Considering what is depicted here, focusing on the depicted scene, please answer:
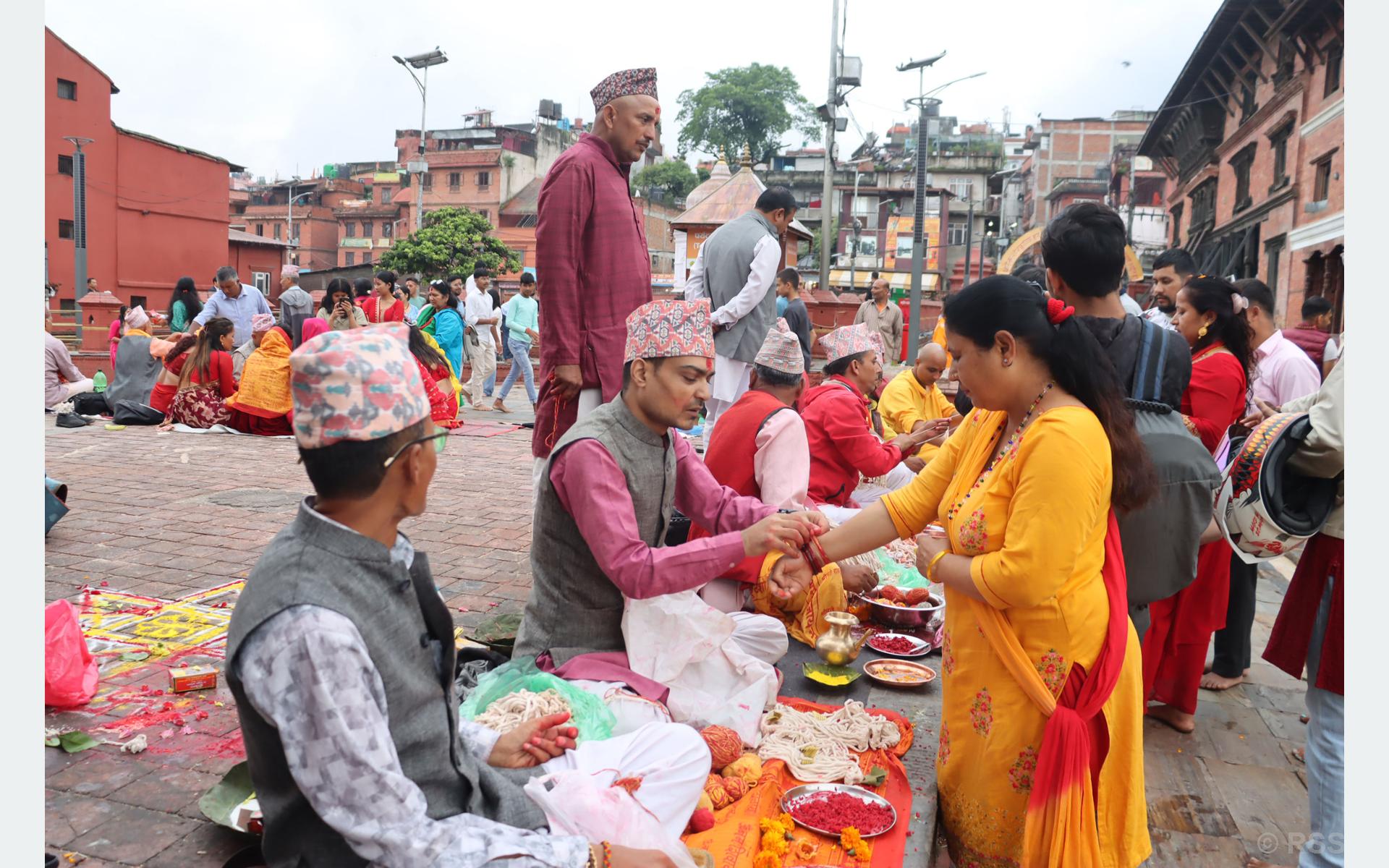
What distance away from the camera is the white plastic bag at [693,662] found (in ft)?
11.0

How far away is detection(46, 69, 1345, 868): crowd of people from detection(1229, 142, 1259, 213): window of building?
21.6 m

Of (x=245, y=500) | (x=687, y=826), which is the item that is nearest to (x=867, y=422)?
(x=687, y=826)

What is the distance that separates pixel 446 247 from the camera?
39906 millimetres

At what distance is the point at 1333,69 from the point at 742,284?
17517 millimetres

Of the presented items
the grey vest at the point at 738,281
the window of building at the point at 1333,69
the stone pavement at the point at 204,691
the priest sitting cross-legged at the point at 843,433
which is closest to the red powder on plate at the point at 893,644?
the priest sitting cross-legged at the point at 843,433

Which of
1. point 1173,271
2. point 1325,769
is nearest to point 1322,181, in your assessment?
point 1173,271

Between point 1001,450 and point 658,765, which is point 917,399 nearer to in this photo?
point 1001,450

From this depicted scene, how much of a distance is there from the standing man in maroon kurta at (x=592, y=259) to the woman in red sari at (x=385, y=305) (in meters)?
9.46

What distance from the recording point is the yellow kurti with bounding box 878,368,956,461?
7.77m

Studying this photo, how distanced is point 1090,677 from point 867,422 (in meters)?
2.94

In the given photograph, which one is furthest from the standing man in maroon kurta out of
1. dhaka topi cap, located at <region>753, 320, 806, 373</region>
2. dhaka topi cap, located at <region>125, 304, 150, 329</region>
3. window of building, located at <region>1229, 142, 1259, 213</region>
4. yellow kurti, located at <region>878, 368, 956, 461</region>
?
window of building, located at <region>1229, 142, 1259, 213</region>

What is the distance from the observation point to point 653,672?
11.0 ft

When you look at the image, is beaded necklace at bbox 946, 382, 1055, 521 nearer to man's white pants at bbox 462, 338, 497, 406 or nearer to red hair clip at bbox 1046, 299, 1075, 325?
red hair clip at bbox 1046, 299, 1075, 325

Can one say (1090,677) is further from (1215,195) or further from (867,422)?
(1215,195)
